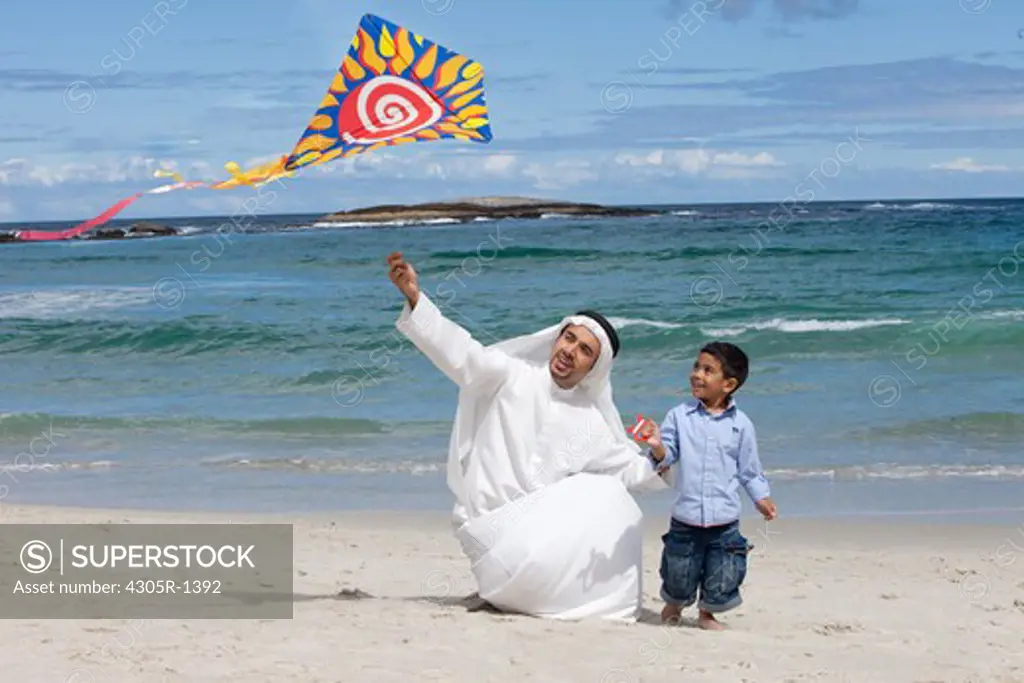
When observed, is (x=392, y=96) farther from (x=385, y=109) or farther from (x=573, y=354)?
(x=573, y=354)

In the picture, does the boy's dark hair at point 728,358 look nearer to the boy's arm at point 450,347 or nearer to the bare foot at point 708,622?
the boy's arm at point 450,347

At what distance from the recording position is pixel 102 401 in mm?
14109

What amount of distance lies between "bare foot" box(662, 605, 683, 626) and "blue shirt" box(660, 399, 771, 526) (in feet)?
1.44

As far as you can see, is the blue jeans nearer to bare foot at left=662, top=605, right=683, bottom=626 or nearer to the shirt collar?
bare foot at left=662, top=605, right=683, bottom=626

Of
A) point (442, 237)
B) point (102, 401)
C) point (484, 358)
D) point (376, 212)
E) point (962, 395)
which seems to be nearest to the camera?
point (484, 358)

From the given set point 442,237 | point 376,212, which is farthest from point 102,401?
point 376,212

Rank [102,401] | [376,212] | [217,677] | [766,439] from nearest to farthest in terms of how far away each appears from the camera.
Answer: [217,677] → [766,439] → [102,401] → [376,212]

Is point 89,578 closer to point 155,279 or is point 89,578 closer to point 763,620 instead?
point 763,620

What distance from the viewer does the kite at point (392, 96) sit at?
535 centimetres

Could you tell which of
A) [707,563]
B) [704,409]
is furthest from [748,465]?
[707,563]

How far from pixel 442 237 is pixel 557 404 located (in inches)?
1566

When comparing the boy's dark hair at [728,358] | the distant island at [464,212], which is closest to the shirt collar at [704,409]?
the boy's dark hair at [728,358]

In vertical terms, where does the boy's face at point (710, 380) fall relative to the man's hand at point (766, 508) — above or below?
above

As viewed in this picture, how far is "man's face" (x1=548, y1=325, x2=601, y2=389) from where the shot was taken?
18.0ft
